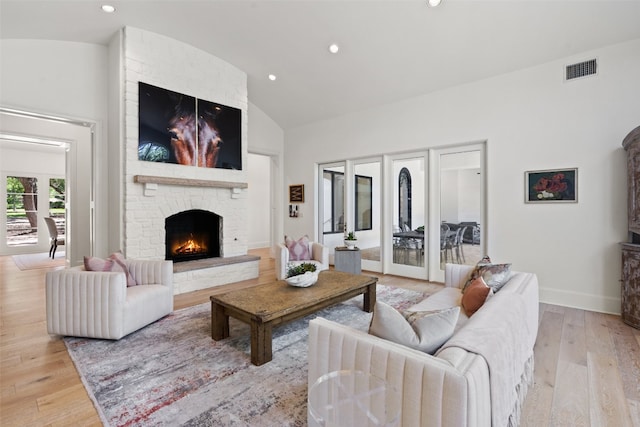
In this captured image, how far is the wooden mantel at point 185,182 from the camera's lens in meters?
4.32

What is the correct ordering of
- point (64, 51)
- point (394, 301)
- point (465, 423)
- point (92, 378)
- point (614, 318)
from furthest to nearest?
point (64, 51)
point (394, 301)
point (614, 318)
point (92, 378)
point (465, 423)

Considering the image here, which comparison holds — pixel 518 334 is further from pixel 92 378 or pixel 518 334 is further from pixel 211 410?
pixel 92 378

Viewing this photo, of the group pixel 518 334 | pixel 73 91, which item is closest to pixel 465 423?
pixel 518 334

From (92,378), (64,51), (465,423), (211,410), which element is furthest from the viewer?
(64,51)

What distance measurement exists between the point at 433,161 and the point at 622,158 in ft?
7.44

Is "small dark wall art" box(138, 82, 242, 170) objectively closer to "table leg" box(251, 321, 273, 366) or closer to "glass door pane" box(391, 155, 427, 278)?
"glass door pane" box(391, 155, 427, 278)

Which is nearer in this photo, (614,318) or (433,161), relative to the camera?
(614,318)

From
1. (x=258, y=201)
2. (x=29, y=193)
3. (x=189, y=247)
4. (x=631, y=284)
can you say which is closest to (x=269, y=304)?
(x=189, y=247)

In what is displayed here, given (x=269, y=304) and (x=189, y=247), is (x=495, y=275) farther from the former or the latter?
(x=189, y=247)

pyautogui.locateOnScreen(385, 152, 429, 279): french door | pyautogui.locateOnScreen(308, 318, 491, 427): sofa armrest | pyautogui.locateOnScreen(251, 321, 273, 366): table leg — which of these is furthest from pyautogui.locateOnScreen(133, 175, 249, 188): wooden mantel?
pyautogui.locateOnScreen(308, 318, 491, 427): sofa armrest

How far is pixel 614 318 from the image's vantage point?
3.46 meters

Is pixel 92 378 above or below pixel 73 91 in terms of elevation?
below

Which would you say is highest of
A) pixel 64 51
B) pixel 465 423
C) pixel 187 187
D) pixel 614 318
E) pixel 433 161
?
pixel 64 51

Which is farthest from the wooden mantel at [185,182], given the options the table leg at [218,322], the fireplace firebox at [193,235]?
the table leg at [218,322]
